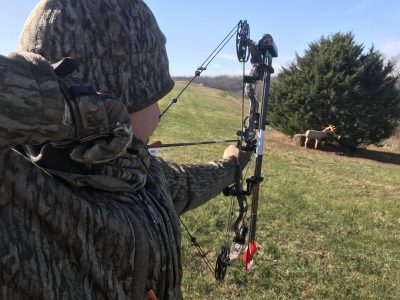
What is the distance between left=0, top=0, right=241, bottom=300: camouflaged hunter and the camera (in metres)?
0.92

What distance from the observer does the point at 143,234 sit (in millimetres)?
1330

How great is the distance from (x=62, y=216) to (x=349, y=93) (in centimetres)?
1817

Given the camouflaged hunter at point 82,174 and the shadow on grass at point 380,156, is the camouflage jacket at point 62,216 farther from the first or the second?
the shadow on grass at point 380,156

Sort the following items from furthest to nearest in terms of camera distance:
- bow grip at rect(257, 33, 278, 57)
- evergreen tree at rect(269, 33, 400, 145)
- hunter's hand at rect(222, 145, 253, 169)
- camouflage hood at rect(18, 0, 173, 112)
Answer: evergreen tree at rect(269, 33, 400, 145) → bow grip at rect(257, 33, 278, 57) → hunter's hand at rect(222, 145, 253, 169) → camouflage hood at rect(18, 0, 173, 112)

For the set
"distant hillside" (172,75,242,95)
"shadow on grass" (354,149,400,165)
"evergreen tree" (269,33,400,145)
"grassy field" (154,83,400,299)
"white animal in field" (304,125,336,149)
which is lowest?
"distant hillside" (172,75,242,95)

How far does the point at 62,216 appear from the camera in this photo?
44.4 inches

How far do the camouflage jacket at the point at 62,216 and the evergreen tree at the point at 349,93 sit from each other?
17652 mm

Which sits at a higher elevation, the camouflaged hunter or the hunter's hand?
the camouflaged hunter

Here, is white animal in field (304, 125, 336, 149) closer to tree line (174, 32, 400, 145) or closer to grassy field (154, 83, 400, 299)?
tree line (174, 32, 400, 145)

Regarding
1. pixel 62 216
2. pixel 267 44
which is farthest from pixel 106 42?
pixel 267 44

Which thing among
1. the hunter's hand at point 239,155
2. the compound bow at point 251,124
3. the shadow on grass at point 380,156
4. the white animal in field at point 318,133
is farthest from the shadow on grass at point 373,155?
the hunter's hand at point 239,155

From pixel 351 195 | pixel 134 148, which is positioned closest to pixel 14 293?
pixel 134 148

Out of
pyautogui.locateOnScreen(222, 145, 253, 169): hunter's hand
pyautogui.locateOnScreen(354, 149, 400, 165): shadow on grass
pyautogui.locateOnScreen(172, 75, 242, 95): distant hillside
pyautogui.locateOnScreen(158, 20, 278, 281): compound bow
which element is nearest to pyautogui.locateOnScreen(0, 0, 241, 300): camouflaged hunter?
pyautogui.locateOnScreen(222, 145, 253, 169): hunter's hand

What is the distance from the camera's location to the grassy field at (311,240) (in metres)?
4.87
